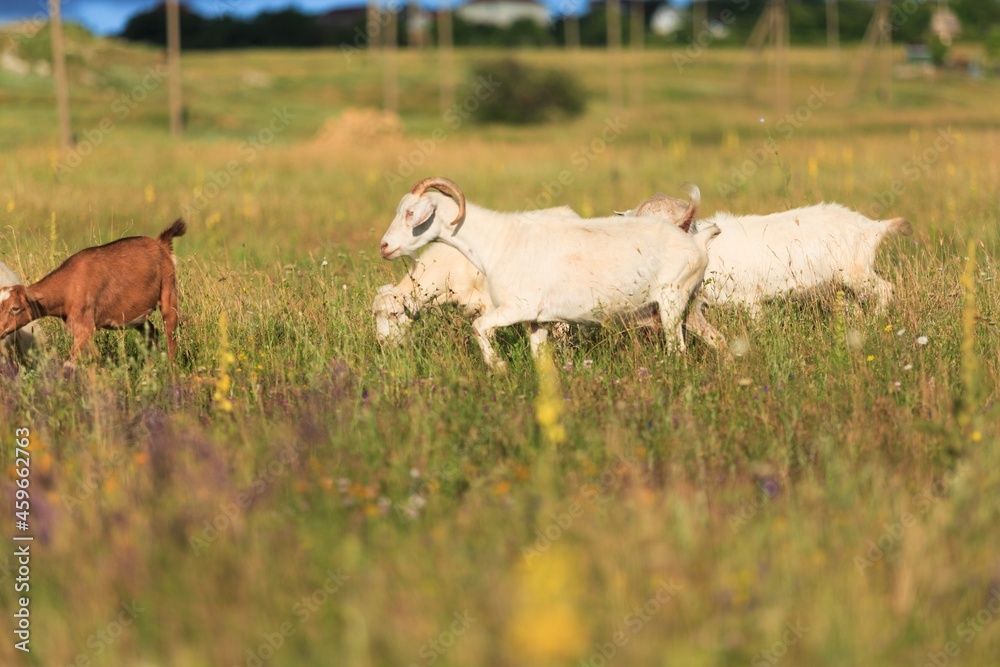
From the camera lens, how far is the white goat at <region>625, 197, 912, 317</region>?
7457 mm

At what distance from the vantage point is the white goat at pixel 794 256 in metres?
7.46

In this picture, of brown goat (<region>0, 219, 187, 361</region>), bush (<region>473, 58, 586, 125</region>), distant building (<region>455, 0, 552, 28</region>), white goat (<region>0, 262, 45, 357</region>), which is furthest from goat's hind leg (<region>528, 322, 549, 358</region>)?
distant building (<region>455, 0, 552, 28</region>)

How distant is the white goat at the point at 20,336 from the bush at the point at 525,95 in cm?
3723

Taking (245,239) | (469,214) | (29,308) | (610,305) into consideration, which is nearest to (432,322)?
(469,214)

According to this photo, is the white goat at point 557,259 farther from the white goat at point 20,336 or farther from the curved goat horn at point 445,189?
the white goat at point 20,336

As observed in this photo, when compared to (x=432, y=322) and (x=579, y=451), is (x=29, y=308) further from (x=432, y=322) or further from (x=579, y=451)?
(x=579, y=451)

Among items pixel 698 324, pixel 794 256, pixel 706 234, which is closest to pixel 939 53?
pixel 794 256

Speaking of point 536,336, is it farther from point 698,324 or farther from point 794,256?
point 794,256

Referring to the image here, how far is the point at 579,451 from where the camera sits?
4.50 metres

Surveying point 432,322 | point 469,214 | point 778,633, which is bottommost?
point 778,633

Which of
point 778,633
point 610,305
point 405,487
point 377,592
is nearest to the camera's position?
point 778,633

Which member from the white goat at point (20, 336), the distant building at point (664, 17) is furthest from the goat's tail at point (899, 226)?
the distant building at point (664, 17)

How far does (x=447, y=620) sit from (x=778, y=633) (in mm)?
984

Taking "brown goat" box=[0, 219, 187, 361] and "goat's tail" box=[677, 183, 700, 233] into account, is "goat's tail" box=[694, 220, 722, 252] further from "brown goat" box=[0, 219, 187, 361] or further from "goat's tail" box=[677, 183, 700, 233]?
"brown goat" box=[0, 219, 187, 361]
